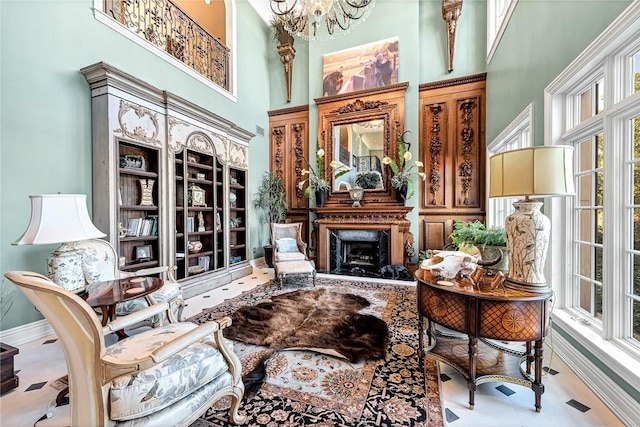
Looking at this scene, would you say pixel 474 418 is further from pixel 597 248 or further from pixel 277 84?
pixel 277 84

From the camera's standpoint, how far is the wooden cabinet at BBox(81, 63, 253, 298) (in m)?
2.91

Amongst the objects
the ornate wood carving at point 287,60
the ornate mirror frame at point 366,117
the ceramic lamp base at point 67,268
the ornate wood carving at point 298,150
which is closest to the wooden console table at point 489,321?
the ceramic lamp base at point 67,268

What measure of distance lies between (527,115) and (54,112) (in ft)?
16.4

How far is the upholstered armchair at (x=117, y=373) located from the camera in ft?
3.44

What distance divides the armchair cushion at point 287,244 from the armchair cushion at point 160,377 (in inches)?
123

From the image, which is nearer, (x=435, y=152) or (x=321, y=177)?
(x=435, y=152)

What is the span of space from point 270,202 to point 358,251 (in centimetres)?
216

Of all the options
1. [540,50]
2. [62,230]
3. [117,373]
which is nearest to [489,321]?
[117,373]

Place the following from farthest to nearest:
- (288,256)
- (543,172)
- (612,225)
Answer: (288,256) < (612,225) < (543,172)

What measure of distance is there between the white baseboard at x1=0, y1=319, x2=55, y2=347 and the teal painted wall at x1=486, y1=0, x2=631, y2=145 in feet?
17.2

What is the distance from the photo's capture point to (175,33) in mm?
4137

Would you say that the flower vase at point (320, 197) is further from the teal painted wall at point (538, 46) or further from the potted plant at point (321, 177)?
the teal painted wall at point (538, 46)

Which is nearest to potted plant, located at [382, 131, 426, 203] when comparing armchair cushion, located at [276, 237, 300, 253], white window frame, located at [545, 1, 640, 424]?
armchair cushion, located at [276, 237, 300, 253]

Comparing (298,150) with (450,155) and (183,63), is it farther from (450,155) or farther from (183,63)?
(450,155)
